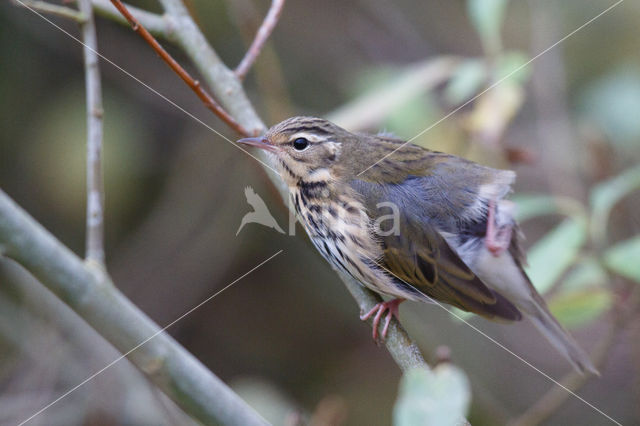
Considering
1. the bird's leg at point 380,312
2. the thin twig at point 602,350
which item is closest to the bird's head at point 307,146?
the bird's leg at point 380,312

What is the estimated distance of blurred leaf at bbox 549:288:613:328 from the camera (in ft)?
9.20

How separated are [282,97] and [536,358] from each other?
3262 millimetres

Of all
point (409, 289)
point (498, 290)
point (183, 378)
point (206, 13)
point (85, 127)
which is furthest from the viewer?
point (206, 13)

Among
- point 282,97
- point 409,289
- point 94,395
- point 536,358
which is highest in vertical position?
point 282,97

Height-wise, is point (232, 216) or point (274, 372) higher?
point (232, 216)

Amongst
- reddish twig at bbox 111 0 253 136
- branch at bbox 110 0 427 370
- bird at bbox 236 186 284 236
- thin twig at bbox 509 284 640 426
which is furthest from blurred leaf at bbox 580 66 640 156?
reddish twig at bbox 111 0 253 136

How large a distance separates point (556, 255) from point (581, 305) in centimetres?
23

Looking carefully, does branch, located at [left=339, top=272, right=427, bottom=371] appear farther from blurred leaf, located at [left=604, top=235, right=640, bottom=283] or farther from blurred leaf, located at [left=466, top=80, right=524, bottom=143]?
blurred leaf, located at [left=466, top=80, right=524, bottom=143]

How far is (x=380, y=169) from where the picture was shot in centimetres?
290

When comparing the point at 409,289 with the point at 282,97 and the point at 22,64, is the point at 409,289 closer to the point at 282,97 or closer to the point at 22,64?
the point at 282,97

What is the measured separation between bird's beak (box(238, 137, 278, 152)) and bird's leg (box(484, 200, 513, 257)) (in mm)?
970

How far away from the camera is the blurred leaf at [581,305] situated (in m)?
2.80

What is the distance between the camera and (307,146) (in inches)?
117

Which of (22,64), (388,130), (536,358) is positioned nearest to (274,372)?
(536,358)
